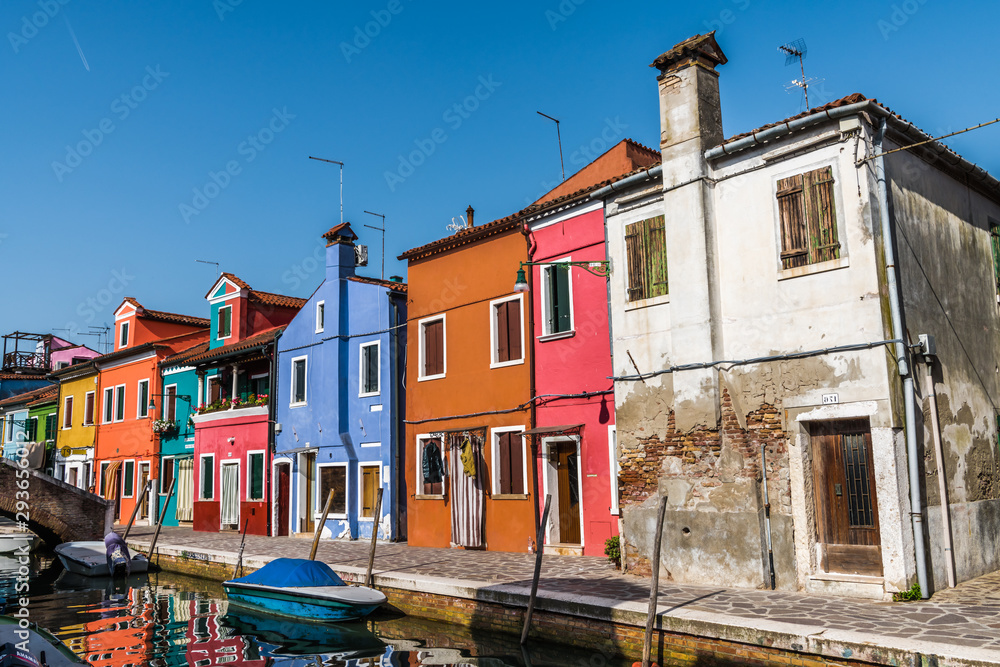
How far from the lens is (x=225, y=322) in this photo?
29.2 metres

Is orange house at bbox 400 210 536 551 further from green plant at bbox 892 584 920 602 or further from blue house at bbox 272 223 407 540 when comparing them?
green plant at bbox 892 584 920 602

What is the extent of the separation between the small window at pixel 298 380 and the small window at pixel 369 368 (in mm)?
3066

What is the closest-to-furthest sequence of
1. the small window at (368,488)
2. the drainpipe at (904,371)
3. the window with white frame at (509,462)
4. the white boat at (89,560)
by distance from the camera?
the drainpipe at (904,371) → the window with white frame at (509,462) → the white boat at (89,560) → the small window at (368,488)

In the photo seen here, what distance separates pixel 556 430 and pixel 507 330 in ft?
9.68

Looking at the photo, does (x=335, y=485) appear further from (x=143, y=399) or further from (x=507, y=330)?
(x=143, y=399)

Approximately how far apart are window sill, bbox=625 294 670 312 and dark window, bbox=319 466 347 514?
38.8 ft

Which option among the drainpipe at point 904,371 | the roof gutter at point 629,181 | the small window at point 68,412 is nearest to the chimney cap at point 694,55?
the roof gutter at point 629,181

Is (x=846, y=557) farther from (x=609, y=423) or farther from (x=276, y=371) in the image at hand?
(x=276, y=371)

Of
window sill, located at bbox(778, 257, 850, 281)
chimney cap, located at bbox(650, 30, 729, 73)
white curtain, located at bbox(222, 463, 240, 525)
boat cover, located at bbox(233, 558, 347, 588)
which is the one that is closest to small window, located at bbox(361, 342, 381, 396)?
white curtain, located at bbox(222, 463, 240, 525)

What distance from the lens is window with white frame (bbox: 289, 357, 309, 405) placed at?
24547 millimetres

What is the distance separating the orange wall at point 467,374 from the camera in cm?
1753

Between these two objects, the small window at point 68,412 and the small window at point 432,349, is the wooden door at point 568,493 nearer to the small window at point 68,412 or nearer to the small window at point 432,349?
the small window at point 432,349

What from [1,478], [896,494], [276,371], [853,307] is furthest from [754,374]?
[1,478]

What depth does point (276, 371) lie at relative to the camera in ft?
83.9
